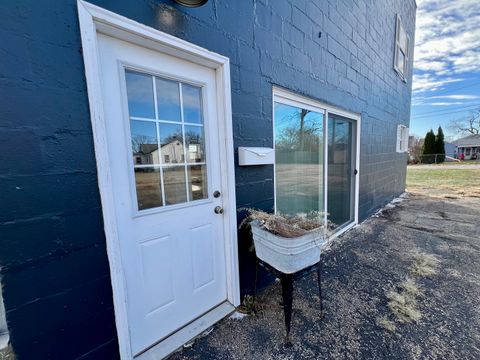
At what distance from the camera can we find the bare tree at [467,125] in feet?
97.3

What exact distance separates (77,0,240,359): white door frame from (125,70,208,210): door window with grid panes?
18 cm

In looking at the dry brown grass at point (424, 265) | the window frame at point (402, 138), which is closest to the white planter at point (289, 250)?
the dry brown grass at point (424, 265)

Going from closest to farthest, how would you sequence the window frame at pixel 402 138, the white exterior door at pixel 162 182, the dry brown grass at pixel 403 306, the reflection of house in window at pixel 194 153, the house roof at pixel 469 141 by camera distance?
the white exterior door at pixel 162 182
the reflection of house in window at pixel 194 153
the dry brown grass at pixel 403 306
the window frame at pixel 402 138
the house roof at pixel 469 141

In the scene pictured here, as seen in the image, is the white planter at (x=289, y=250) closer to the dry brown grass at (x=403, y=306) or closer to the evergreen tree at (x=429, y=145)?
the dry brown grass at (x=403, y=306)

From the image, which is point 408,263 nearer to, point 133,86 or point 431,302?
point 431,302

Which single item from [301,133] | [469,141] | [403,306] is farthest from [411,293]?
[469,141]

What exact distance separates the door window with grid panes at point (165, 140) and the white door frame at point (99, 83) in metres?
0.18

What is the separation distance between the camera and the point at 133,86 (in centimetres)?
127

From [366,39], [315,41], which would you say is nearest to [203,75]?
[315,41]

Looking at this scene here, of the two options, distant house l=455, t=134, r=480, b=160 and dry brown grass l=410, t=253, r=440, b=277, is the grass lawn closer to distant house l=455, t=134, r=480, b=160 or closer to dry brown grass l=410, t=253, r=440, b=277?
dry brown grass l=410, t=253, r=440, b=277

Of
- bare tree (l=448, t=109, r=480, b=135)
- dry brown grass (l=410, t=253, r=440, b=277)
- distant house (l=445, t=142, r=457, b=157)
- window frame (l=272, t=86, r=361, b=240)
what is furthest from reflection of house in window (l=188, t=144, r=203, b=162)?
distant house (l=445, t=142, r=457, b=157)

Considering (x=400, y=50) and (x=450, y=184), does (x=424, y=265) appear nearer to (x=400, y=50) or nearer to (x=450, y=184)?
(x=400, y=50)

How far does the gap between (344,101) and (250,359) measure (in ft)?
10.7

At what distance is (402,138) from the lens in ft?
20.5
